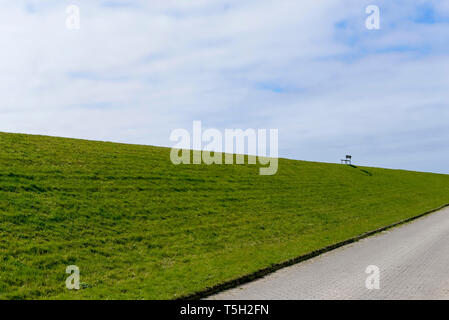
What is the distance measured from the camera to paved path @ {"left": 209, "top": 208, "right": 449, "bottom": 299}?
1062 cm

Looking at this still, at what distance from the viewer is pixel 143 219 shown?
739 inches

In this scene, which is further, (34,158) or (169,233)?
(34,158)

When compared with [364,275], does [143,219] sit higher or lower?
higher

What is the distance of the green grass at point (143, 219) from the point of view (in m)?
12.1

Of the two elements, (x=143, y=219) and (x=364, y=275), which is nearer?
(x=364, y=275)

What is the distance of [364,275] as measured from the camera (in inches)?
492

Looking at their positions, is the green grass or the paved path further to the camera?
the green grass

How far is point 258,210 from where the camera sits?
2478 centimetres

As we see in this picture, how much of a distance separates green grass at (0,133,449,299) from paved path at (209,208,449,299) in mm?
1055

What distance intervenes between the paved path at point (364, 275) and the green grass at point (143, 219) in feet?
3.46

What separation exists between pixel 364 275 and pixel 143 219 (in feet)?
34.6
